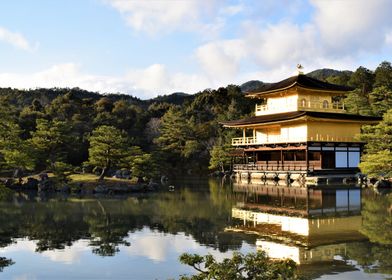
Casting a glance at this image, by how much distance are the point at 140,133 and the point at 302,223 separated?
1901 inches

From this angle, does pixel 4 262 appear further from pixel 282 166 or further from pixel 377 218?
pixel 282 166

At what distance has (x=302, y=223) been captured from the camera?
16.3m

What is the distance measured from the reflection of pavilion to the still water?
0.03 metres

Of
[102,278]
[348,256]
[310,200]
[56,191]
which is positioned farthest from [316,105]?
[102,278]

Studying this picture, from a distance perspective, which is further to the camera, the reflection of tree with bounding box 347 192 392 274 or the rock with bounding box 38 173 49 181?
the rock with bounding box 38 173 49 181

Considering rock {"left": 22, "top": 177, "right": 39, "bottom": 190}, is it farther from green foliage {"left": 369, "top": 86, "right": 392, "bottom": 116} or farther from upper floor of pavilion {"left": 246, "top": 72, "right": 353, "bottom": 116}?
green foliage {"left": 369, "top": 86, "right": 392, "bottom": 116}

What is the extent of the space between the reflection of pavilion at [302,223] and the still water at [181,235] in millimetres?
29

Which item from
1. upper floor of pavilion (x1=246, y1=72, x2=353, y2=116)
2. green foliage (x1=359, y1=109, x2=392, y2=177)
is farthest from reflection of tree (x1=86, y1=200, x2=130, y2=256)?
upper floor of pavilion (x1=246, y1=72, x2=353, y2=116)

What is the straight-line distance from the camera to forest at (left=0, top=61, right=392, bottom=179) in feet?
106

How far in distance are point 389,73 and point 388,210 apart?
5775cm

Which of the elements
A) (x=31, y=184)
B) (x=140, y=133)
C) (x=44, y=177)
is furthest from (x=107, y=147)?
(x=140, y=133)

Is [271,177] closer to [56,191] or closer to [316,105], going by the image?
[316,105]

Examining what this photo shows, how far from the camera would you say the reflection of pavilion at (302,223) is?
11.8 meters

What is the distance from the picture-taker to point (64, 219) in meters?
18.4
